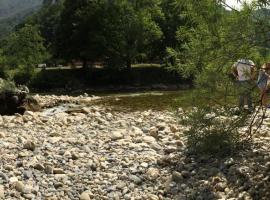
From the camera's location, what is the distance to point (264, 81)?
341 inches

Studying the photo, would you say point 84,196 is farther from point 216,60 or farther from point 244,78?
point 244,78

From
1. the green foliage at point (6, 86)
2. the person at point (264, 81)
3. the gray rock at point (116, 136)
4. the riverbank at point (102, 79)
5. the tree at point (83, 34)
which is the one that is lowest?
the riverbank at point (102, 79)

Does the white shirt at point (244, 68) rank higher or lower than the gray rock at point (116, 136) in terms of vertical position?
higher

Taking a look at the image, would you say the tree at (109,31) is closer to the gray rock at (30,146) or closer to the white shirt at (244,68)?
the gray rock at (30,146)

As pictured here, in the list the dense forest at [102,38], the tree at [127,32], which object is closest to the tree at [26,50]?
the dense forest at [102,38]

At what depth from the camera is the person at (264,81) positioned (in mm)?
8008

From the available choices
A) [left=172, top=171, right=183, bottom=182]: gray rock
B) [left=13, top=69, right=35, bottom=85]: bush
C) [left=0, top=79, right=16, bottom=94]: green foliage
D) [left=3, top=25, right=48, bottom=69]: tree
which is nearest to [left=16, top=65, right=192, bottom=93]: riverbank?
[left=13, top=69, right=35, bottom=85]: bush

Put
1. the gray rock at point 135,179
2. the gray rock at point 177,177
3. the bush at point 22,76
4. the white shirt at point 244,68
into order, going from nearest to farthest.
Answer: the white shirt at point 244,68
the gray rock at point 177,177
the gray rock at point 135,179
the bush at point 22,76

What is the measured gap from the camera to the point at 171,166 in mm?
9922

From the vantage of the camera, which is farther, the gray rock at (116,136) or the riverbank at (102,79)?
the riverbank at (102,79)

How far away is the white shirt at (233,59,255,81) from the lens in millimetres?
7879

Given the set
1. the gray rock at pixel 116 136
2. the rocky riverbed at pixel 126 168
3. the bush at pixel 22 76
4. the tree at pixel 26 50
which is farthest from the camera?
the tree at pixel 26 50

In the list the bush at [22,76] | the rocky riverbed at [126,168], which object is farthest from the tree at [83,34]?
the rocky riverbed at [126,168]

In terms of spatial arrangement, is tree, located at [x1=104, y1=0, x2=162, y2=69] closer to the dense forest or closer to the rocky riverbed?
the dense forest
